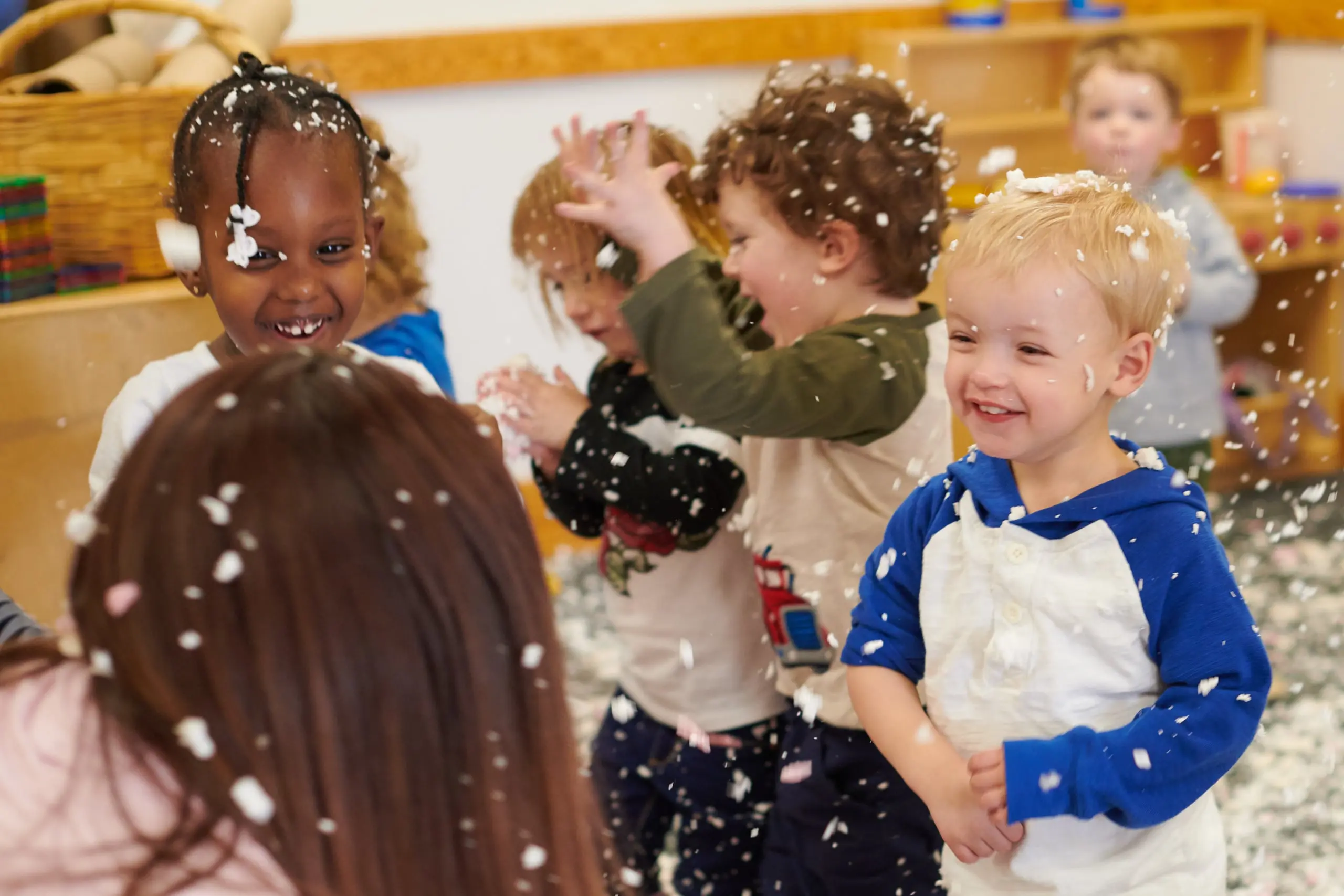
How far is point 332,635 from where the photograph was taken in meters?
0.62

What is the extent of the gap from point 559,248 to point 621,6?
5.39 feet

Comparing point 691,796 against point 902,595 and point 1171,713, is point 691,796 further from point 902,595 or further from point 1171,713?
point 1171,713

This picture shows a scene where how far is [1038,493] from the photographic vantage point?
1.02 meters

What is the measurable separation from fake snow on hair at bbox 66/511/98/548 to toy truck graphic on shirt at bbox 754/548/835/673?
0.78 m

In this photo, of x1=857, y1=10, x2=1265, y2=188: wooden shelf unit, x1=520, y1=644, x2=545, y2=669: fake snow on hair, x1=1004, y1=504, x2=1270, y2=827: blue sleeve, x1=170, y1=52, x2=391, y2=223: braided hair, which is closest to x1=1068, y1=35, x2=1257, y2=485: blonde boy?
x1=857, y1=10, x2=1265, y2=188: wooden shelf unit

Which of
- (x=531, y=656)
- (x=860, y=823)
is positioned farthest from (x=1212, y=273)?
(x=531, y=656)

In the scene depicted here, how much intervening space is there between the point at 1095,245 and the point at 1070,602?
25 cm

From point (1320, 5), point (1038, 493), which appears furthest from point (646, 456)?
point (1320, 5)

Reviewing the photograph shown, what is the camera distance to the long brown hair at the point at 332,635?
2.02 ft

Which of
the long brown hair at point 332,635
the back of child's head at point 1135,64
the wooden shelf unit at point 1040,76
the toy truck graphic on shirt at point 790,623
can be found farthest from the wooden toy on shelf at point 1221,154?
the long brown hair at point 332,635

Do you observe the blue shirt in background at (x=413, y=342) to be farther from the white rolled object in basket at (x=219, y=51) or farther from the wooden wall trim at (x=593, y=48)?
the wooden wall trim at (x=593, y=48)

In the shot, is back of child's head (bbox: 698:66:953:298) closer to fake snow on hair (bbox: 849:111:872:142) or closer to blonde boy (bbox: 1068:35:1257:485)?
fake snow on hair (bbox: 849:111:872:142)

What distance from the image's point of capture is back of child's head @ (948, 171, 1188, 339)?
0.98 meters

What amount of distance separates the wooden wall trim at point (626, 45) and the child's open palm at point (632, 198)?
1665 millimetres
